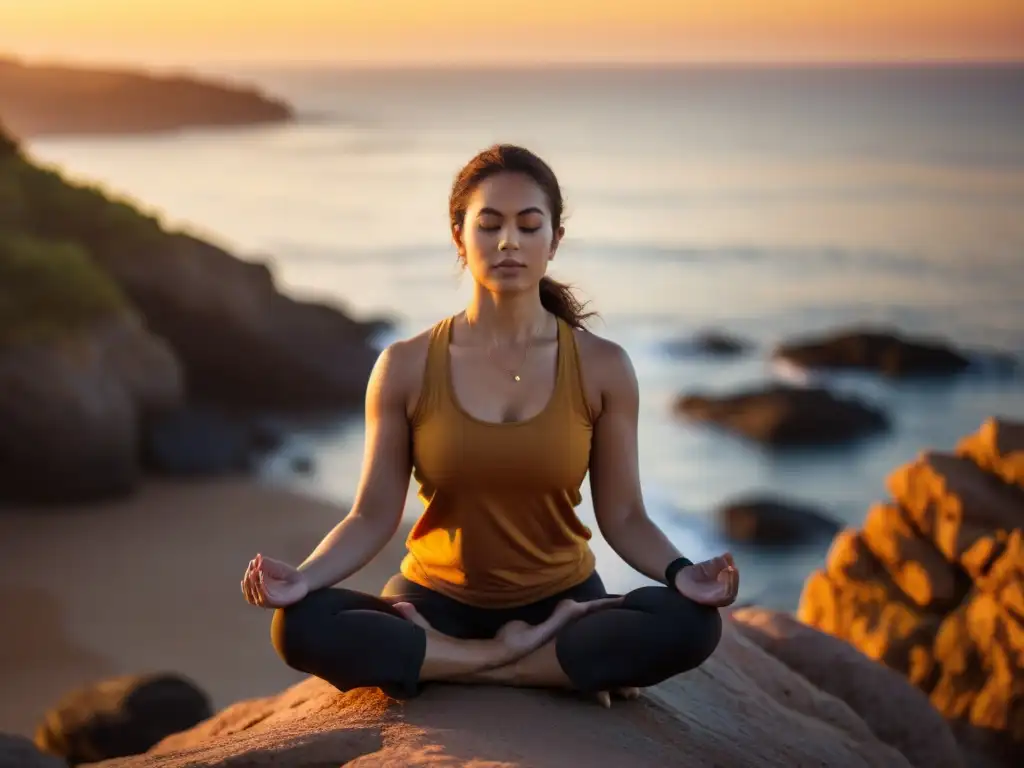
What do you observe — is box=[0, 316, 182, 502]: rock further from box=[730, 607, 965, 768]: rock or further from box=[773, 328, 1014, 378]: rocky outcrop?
A: box=[773, 328, 1014, 378]: rocky outcrop

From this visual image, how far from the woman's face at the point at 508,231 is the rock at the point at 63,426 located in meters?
7.53

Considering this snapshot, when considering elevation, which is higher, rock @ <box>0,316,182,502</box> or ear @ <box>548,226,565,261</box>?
ear @ <box>548,226,565,261</box>

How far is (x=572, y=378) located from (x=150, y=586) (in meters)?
5.89

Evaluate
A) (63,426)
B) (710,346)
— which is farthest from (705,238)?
(63,426)

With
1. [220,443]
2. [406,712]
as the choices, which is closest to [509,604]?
[406,712]

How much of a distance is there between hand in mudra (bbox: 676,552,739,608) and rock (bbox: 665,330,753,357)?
591 inches

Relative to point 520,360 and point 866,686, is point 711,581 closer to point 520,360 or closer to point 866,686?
point 520,360

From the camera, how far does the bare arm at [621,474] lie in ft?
11.0

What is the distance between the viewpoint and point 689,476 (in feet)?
42.7

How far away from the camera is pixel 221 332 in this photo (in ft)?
45.1

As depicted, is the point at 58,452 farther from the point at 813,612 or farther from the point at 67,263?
the point at 813,612

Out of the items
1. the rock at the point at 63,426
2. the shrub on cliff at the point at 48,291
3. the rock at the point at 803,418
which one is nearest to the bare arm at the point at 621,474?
the rock at the point at 63,426

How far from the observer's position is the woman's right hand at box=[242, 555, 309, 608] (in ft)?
10.3

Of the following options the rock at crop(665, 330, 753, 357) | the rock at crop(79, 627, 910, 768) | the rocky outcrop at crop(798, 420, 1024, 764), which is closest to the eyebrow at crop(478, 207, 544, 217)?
the rock at crop(79, 627, 910, 768)
